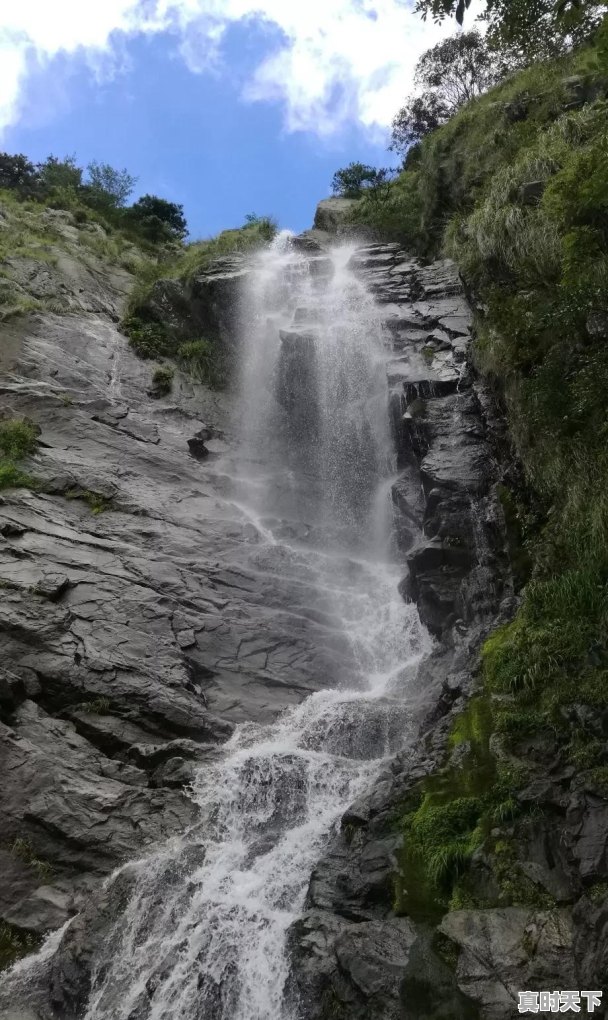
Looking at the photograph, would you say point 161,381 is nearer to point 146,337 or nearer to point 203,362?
point 203,362

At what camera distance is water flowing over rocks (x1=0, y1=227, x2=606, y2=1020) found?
7.19 metres

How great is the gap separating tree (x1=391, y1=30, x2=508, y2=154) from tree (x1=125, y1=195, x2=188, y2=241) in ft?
39.0

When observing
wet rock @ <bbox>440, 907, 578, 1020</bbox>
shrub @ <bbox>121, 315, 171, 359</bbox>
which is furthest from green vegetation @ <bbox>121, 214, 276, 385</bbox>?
wet rock @ <bbox>440, 907, 578, 1020</bbox>

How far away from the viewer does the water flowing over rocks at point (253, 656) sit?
719 centimetres

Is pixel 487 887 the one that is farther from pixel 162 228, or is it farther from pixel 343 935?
pixel 162 228

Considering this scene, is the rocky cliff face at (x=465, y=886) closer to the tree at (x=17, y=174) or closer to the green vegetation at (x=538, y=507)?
the green vegetation at (x=538, y=507)

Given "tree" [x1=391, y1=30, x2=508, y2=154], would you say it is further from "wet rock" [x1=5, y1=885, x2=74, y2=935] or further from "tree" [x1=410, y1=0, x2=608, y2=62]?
"wet rock" [x1=5, y1=885, x2=74, y2=935]

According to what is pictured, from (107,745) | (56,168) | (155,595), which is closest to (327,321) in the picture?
(155,595)

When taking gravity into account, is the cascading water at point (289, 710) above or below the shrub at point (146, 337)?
below

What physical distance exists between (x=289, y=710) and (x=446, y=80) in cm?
2659

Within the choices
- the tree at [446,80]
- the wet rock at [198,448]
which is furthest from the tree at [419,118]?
the wet rock at [198,448]

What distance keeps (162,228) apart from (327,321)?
1692 cm

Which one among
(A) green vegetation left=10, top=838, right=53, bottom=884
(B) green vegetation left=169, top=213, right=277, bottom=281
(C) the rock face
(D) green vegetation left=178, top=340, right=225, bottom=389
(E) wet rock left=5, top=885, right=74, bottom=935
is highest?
(B) green vegetation left=169, top=213, right=277, bottom=281

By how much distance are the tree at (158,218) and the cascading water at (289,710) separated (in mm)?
12633
